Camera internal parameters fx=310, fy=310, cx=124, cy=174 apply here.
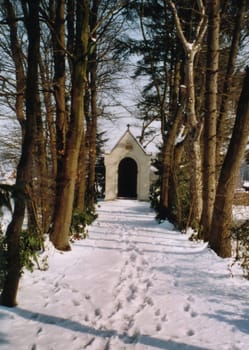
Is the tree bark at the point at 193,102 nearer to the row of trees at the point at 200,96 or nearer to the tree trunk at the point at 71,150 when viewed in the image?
the row of trees at the point at 200,96

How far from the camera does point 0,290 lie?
3.52 metres

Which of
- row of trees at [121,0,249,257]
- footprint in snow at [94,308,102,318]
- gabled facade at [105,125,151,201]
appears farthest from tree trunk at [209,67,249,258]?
gabled facade at [105,125,151,201]

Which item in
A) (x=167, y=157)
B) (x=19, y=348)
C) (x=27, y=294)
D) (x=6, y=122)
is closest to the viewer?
(x=19, y=348)

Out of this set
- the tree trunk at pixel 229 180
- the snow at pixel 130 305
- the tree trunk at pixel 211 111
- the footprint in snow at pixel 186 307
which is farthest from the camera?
the tree trunk at pixel 211 111

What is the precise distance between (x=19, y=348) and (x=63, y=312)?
0.84 metres

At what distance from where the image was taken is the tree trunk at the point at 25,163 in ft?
11.3

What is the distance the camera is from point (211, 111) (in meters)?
7.66

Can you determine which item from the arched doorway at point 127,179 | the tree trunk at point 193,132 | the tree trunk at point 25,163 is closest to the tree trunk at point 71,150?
the tree trunk at point 25,163

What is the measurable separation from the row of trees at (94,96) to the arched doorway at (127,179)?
10.4 meters

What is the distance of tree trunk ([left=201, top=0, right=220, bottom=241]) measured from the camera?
7.57 metres

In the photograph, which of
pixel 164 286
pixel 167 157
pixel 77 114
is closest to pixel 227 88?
pixel 167 157

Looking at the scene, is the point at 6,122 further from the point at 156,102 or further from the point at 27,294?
the point at 27,294

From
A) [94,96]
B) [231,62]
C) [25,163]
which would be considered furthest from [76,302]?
[94,96]

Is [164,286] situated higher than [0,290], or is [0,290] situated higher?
[0,290]
